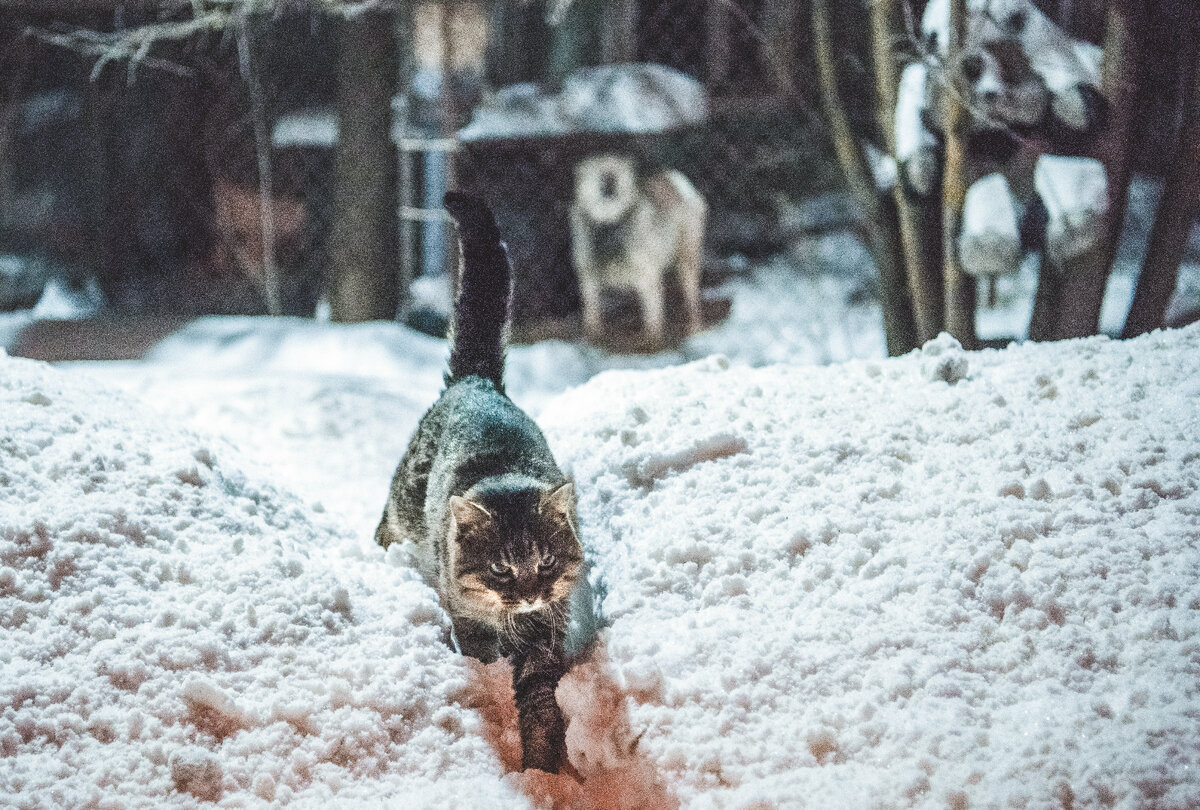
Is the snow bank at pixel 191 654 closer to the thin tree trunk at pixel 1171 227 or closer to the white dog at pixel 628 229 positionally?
the thin tree trunk at pixel 1171 227

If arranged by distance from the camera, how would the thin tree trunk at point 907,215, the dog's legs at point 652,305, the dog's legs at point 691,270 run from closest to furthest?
1. the thin tree trunk at point 907,215
2. the dog's legs at point 652,305
3. the dog's legs at point 691,270

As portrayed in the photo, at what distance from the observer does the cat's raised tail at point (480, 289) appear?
11.3ft

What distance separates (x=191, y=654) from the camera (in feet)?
7.89

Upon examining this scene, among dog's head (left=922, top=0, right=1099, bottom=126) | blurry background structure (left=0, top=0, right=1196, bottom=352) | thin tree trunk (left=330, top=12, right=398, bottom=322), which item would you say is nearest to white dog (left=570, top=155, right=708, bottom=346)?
blurry background structure (left=0, top=0, right=1196, bottom=352)

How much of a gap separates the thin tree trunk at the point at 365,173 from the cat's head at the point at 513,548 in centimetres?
556

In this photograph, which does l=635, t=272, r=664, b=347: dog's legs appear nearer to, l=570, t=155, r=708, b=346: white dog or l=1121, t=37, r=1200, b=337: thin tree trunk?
l=570, t=155, r=708, b=346: white dog

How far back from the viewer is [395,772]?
2299 millimetres

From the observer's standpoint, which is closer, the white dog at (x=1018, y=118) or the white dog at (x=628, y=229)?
the white dog at (x=1018, y=118)

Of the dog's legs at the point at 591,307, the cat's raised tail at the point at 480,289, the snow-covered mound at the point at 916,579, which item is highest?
the cat's raised tail at the point at 480,289

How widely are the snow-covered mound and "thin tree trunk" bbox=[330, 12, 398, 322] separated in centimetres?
493

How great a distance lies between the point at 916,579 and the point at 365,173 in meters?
6.34

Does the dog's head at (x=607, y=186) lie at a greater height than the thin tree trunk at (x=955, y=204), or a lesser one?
lesser

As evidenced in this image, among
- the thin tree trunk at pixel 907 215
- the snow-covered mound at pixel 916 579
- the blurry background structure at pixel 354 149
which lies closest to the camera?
the snow-covered mound at pixel 916 579

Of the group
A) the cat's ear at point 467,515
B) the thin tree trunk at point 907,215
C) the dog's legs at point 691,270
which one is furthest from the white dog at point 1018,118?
the dog's legs at point 691,270
